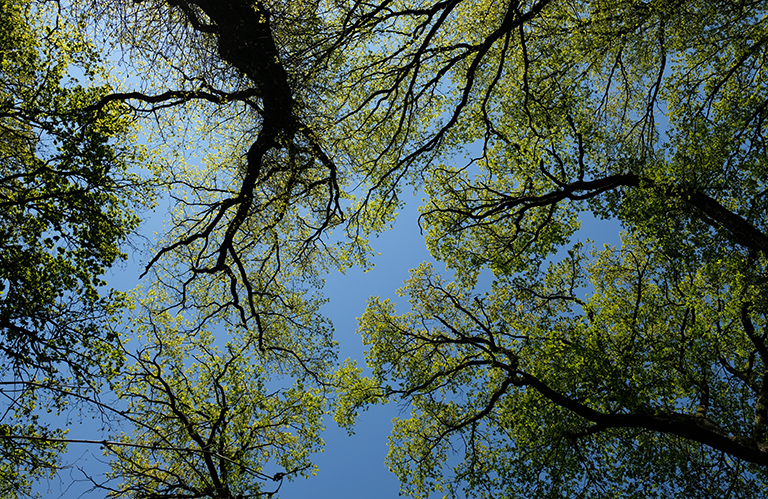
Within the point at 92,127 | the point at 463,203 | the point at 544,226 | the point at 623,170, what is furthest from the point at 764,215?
the point at 92,127

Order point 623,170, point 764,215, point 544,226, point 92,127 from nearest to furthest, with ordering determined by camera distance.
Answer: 1. point 92,127
2. point 764,215
3. point 623,170
4. point 544,226

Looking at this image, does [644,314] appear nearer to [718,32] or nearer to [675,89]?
[675,89]

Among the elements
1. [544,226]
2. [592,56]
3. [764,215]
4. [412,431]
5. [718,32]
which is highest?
[592,56]

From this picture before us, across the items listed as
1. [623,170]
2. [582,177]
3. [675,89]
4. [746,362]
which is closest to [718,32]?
[675,89]

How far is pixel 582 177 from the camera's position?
12422 millimetres

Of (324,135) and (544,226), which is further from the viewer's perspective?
(544,226)

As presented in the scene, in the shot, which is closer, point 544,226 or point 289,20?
point 289,20

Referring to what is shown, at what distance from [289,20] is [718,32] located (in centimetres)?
1075

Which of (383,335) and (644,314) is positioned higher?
(383,335)

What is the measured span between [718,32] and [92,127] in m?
14.5

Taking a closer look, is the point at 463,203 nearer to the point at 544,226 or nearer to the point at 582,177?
the point at 544,226

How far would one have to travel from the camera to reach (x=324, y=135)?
39.7 ft

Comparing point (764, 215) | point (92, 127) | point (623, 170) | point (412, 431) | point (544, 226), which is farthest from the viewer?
point (412, 431)

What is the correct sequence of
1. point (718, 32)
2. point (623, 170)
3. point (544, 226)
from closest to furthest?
point (718, 32) → point (623, 170) → point (544, 226)
